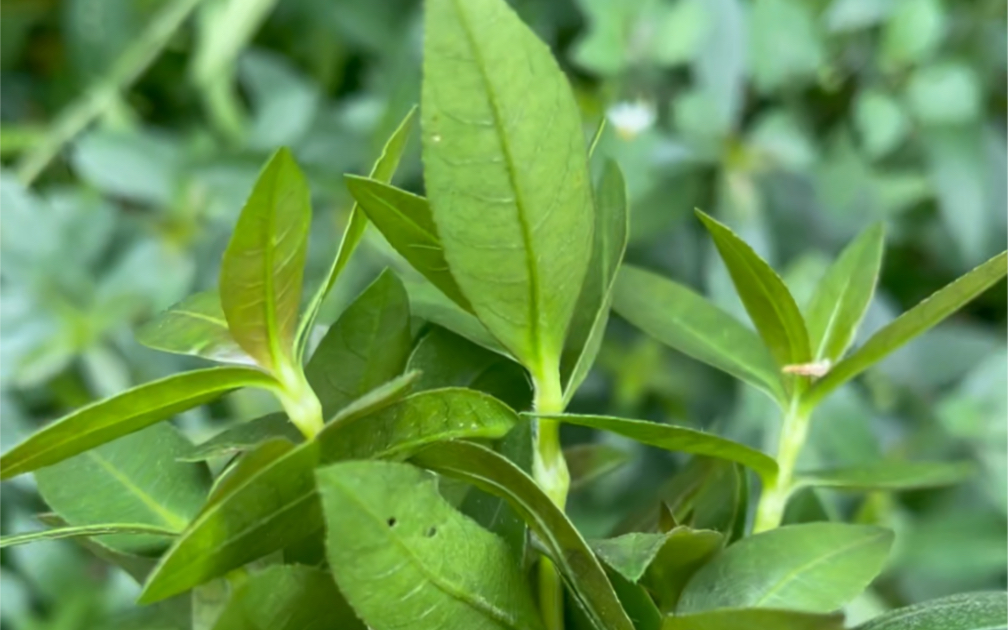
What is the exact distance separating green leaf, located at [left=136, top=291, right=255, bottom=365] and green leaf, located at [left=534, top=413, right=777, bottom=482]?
0.07 meters

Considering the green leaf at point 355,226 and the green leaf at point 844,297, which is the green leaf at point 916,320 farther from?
the green leaf at point 355,226

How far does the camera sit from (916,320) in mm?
244

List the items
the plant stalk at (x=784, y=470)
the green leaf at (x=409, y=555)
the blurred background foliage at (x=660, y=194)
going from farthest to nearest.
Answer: the blurred background foliage at (x=660, y=194)
the plant stalk at (x=784, y=470)
the green leaf at (x=409, y=555)

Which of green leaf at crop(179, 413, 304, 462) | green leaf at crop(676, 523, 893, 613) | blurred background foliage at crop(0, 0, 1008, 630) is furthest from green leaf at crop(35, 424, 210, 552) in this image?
blurred background foliage at crop(0, 0, 1008, 630)

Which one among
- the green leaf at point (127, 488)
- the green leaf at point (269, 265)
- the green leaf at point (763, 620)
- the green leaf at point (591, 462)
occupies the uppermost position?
the green leaf at point (269, 265)

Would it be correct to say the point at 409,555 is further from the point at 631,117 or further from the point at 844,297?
the point at 631,117

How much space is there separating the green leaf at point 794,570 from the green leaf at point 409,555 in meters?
0.05

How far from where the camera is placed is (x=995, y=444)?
0.56 m

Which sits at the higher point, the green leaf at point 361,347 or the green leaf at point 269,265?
the green leaf at point 269,265

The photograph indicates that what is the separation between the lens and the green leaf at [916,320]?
0.23 metres

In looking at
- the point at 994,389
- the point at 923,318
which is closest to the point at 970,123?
the point at 994,389

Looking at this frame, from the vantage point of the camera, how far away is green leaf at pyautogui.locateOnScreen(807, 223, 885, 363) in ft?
0.91

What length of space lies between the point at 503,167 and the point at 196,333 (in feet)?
0.26

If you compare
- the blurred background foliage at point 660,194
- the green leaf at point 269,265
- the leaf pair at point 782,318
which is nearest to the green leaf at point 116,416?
the green leaf at point 269,265
